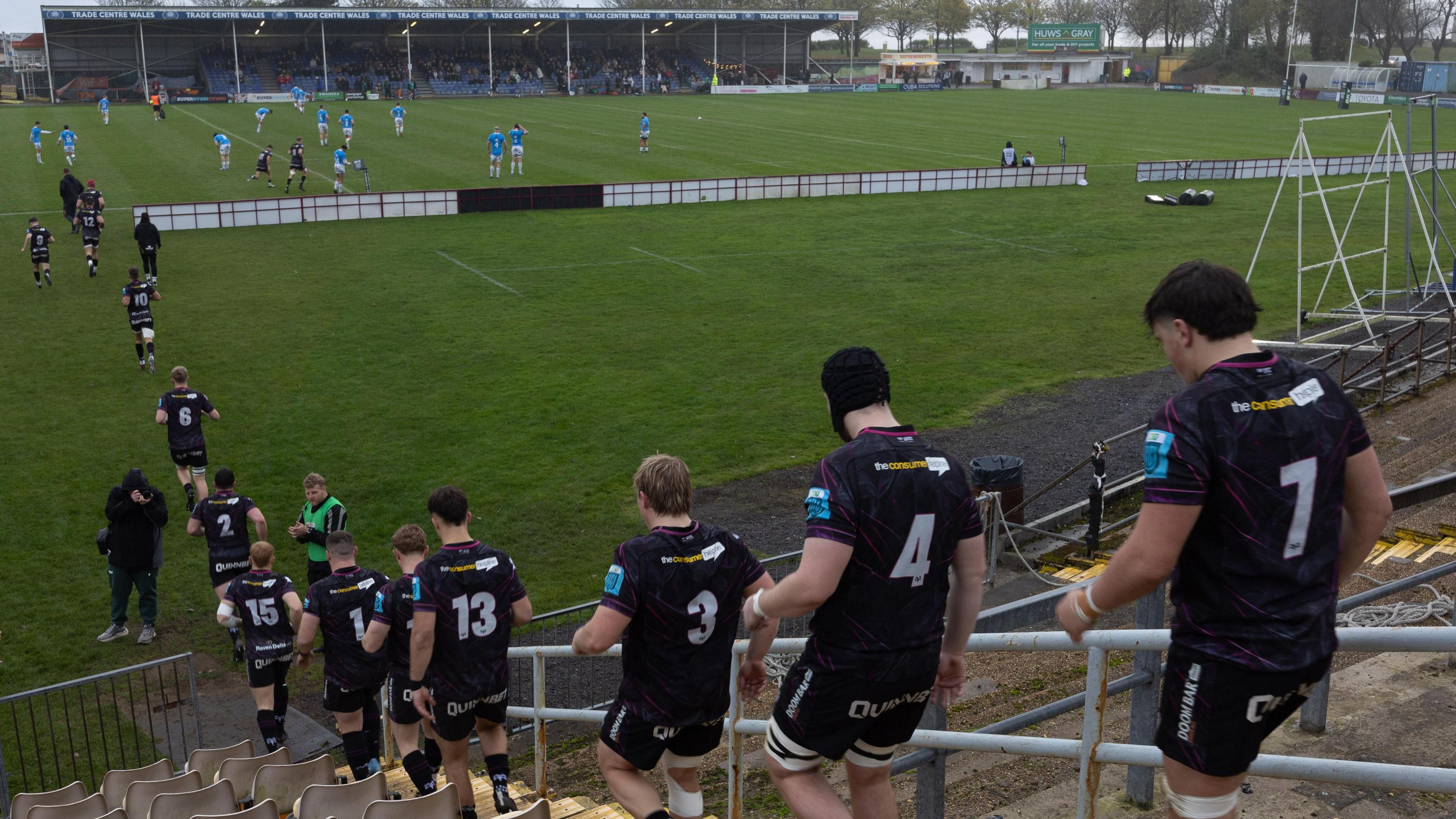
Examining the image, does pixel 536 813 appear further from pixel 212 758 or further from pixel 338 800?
pixel 212 758

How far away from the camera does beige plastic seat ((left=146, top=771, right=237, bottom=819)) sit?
6082mm

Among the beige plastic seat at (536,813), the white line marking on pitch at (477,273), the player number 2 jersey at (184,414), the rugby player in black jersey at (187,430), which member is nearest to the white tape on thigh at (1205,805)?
the beige plastic seat at (536,813)

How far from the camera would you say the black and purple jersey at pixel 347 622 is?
827 centimetres

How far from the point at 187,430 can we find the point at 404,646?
8.92 meters

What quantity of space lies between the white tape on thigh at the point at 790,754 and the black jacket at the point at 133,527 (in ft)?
30.8

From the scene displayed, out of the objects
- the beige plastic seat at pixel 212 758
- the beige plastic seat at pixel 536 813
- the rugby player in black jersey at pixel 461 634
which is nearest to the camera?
the beige plastic seat at pixel 536 813

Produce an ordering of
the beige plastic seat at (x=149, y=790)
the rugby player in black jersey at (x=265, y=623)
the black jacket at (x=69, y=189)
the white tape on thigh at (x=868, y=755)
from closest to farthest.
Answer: the white tape on thigh at (x=868, y=755) < the beige plastic seat at (x=149, y=790) < the rugby player in black jersey at (x=265, y=623) < the black jacket at (x=69, y=189)

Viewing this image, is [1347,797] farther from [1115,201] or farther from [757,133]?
[757,133]

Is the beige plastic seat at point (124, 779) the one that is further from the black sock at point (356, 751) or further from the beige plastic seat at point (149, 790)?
the black sock at point (356, 751)

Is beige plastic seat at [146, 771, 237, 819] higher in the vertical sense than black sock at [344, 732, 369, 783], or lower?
higher

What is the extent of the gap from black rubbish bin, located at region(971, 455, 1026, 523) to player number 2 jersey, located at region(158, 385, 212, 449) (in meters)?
9.47

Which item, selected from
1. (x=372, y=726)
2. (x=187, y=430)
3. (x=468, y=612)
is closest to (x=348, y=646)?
(x=372, y=726)

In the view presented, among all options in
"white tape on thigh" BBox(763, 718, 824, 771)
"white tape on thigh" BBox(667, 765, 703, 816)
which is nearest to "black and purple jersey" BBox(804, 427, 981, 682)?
"white tape on thigh" BBox(763, 718, 824, 771)

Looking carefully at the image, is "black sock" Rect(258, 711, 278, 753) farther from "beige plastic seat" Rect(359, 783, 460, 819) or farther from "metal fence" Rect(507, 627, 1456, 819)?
"metal fence" Rect(507, 627, 1456, 819)
